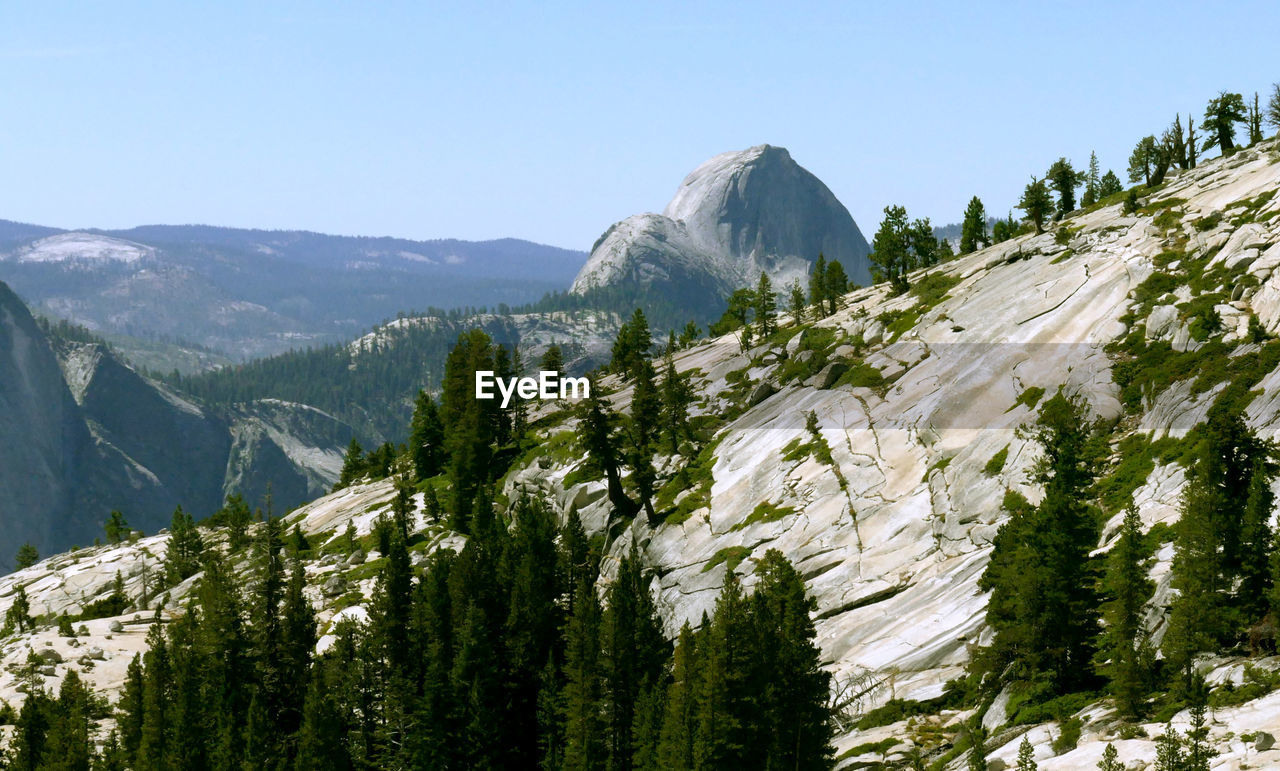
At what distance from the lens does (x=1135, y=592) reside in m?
47.9

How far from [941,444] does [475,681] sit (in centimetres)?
4061

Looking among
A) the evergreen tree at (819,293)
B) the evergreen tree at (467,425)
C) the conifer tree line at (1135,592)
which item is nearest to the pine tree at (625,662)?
the conifer tree line at (1135,592)

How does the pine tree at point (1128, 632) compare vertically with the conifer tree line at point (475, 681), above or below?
above

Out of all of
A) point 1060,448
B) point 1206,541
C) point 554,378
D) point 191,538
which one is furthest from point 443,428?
point 1206,541

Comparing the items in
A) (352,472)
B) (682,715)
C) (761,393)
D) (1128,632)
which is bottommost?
(682,715)

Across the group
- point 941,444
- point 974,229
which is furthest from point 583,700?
point 974,229

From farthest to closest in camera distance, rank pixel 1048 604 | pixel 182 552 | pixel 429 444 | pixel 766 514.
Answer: pixel 182 552, pixel 429 444, pixel 766 514, pixel 1048 604

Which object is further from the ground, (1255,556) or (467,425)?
(467,425)

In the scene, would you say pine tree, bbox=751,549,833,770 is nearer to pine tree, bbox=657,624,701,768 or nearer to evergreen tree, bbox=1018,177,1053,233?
pine tree, bbox=657,624,701,768

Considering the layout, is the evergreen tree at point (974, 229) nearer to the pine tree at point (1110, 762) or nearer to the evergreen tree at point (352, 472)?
the evergreen tree at point (352, 472)

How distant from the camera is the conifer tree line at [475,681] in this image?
57.4 m

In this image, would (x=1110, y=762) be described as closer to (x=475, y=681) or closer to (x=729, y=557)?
(x=475, y=681)

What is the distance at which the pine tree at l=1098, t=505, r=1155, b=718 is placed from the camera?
45062 mm

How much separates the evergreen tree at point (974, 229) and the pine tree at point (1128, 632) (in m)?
105
